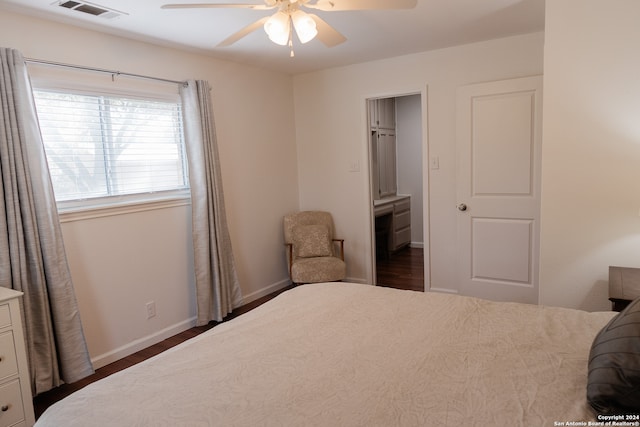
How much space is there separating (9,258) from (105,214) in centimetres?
68

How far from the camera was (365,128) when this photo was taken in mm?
4273

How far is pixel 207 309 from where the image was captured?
138 inches

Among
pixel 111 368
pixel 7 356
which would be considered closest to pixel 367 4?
pixel 7 356

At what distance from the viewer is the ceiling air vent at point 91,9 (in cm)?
238

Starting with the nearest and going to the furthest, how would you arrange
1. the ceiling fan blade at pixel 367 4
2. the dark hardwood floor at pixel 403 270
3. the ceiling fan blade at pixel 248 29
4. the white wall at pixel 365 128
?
the ceiling fan blade at pixel 367 4 < the ceiling fan blade at pixel 248 29 < the white wall at pixel 365 128 < the dark hardwood floor at pixel 403 270

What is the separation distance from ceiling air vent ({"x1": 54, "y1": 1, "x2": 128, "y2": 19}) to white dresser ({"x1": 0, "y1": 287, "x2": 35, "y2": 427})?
1662 mm

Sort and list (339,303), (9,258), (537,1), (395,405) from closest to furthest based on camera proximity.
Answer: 1. (395,405)
2. (339,303)
3. (9,258)
4. (537,1)

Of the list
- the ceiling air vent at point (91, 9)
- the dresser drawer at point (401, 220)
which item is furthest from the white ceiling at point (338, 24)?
the dresser drawer at point (401, 220)

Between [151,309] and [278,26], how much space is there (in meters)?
2.44

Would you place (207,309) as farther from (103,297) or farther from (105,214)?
(105,214)

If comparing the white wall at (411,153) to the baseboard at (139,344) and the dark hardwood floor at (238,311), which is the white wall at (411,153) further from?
the baseboard at (139,344)

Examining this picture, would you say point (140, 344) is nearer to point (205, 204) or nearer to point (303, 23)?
point (205, 204)

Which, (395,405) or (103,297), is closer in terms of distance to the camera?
(395,405)

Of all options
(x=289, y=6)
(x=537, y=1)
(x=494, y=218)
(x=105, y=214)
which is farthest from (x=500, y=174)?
(x=105, y=214)
